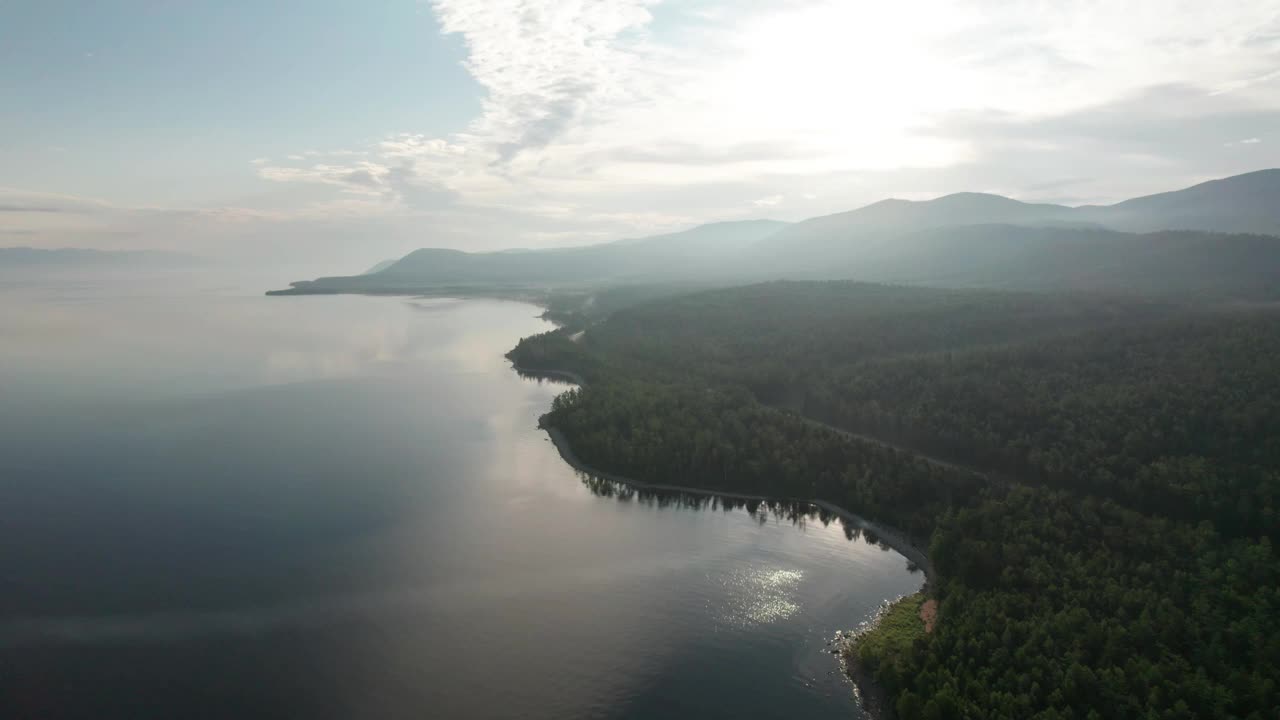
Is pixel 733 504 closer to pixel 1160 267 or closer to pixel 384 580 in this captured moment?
pixel 384 580

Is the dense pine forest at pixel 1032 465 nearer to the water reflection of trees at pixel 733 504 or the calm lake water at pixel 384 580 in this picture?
the water reflection of trees at pixel 733 504

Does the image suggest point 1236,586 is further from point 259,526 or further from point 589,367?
point 589,367

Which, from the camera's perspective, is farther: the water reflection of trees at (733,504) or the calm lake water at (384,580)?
the water reflection of trees at (733,504)

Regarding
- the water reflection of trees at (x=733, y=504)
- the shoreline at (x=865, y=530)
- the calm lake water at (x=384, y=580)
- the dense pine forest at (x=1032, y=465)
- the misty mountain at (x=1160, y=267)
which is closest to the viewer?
the dense pine forest at (x=1032, y=465)

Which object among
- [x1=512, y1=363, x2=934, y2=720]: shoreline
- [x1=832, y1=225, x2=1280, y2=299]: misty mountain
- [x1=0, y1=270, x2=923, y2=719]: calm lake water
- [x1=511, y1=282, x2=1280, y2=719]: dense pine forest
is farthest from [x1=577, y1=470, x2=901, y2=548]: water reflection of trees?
[x1=832, y1=225, x2=1280, y2=299]: misty mountain

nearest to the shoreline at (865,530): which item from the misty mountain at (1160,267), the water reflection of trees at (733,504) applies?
the water reflection of trees at (733,504)

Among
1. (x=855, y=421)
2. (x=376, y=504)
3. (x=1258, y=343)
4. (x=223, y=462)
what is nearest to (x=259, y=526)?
(x=376, y=504)

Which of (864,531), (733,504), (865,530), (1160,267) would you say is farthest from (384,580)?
(1160,267)
